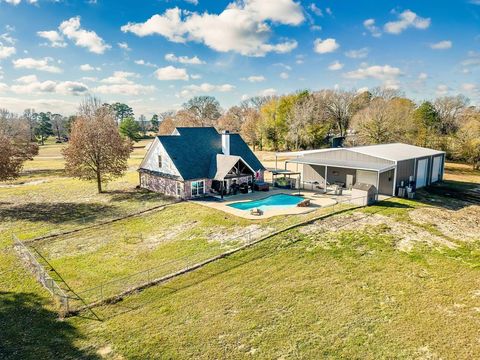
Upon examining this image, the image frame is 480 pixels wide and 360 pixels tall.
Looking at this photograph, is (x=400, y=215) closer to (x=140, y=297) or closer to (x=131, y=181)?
(x=140, y=297)

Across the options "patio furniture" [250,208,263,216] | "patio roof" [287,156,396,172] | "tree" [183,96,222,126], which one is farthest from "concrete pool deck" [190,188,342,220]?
"tree" [183,96,222,126]

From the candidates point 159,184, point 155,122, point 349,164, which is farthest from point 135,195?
point 155,122

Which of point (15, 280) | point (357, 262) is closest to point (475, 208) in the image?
point (357, 262)

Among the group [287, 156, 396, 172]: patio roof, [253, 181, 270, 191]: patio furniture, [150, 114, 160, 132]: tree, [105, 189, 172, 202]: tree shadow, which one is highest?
[150, 114, 160, 132]: tree

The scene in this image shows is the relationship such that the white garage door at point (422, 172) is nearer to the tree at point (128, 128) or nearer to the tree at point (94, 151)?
the tree at point (94, 151)

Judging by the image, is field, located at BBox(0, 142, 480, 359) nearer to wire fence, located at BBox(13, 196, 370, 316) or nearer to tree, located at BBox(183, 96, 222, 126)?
wire fence, located at BBox(13, 196, 370, 316)

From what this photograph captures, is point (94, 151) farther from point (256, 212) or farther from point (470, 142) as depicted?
point (470, 142)

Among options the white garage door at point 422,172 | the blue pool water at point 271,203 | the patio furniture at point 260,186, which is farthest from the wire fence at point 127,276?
the white garage door at point 422,172
